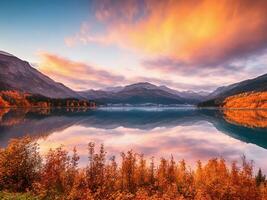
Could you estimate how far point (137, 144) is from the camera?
8194 centimetres

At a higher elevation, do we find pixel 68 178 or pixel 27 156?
pixel 27 156

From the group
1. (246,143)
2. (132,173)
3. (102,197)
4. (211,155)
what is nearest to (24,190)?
(102,197)

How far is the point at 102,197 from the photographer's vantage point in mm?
28109

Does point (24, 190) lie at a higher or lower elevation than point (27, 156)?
lower

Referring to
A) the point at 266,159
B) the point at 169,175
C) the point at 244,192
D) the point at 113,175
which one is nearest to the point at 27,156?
the point at 113,175

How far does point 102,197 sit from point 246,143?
71.4 metres

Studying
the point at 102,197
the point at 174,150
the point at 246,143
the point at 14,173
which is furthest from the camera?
the point at 246,143

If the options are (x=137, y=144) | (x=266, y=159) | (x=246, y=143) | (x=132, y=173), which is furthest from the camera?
(x=246, y=143)

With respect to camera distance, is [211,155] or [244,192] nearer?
[244,192]

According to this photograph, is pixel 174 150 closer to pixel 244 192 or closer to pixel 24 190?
pixel 244 192

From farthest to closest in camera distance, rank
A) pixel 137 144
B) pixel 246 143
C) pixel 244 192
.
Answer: pixel 246 143 < pixel 137 144 < pixel 244 192

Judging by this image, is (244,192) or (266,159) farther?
(266,159)

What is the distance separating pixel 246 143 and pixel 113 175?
6622cm

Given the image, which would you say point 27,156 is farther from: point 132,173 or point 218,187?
point 218,187
